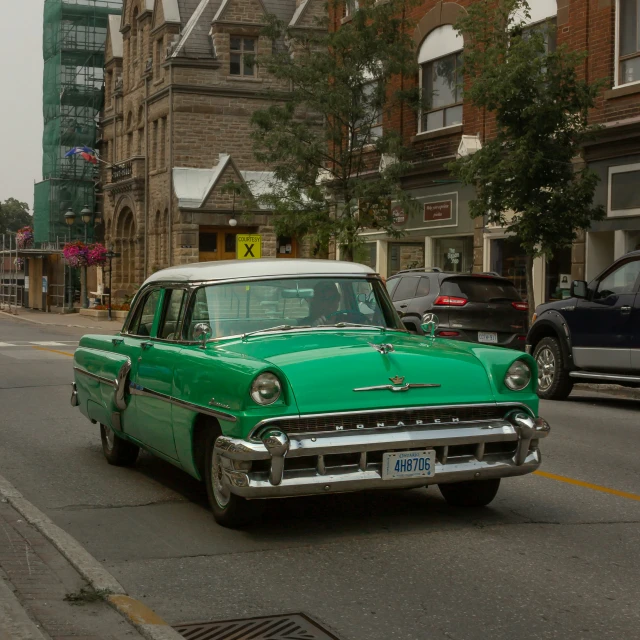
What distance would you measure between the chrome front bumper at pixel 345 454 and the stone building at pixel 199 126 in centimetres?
3997

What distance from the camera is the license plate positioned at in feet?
20.9

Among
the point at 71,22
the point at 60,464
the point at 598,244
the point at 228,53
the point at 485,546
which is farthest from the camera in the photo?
the point at 71,22

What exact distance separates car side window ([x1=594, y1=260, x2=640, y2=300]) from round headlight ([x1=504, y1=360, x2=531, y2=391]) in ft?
25.6

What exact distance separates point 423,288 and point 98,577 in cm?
1356

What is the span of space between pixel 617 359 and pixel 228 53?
36802 mm

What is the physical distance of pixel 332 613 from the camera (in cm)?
513

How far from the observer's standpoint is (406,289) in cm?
1914

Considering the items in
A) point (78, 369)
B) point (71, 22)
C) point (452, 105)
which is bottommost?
point (78, 369)

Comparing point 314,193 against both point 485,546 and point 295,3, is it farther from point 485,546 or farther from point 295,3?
point 295,3

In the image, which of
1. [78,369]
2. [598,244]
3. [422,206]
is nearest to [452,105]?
[422,206]

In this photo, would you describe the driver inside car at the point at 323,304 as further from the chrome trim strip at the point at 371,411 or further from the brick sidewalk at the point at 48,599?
the brick sidewalk at the point at 48,599

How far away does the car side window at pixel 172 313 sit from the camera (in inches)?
310

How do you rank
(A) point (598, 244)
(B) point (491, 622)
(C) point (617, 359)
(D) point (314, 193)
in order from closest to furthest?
(B) point (491, 622) → (C) point (617, 359) → (A) point (598, 244) → (D) point (314, 193)

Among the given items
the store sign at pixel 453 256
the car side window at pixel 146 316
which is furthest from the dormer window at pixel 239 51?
the car side window at pixel 146 316
